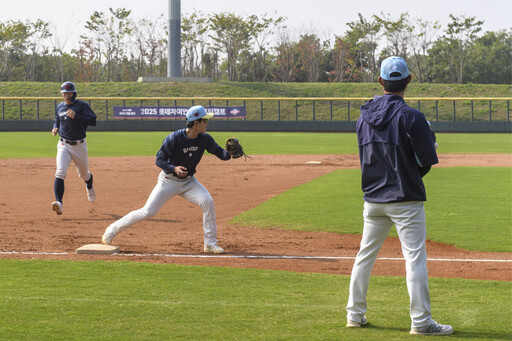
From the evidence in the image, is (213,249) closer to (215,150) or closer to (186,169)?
(186,169)

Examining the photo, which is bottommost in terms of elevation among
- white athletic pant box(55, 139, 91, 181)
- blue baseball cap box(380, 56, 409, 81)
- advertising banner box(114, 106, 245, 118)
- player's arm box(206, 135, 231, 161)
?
white athletic pant box(55, 139, 91, 181)

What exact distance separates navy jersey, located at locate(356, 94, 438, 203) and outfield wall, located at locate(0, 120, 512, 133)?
4411 centimetres

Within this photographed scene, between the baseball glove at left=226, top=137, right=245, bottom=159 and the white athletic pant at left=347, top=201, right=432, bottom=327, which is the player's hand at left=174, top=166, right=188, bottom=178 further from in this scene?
the white athletic pant at left=347, top=201, right=432, bottom=327

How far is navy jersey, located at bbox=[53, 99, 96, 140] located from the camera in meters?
11.8

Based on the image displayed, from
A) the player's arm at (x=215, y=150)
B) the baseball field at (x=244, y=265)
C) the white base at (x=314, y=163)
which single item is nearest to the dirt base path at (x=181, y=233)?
the baseball field at (x=244, y=265)

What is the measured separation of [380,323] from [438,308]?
0.76 metres

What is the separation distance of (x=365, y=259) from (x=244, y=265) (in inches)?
120

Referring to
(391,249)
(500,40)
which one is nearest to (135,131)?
(391,249)

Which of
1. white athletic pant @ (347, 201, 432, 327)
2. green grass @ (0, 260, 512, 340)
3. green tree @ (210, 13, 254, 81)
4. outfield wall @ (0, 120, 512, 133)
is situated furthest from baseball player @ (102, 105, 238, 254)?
green tree @ (210, 13, 254, 81)

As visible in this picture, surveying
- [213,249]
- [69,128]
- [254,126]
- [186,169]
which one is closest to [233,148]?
[186,169]

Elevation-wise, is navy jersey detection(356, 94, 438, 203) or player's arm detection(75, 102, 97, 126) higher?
player's arm detection(75, 102, 97, 126)

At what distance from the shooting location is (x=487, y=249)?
30.5 ft

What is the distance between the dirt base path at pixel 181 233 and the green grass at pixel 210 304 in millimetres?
794

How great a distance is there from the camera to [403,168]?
4828mm
